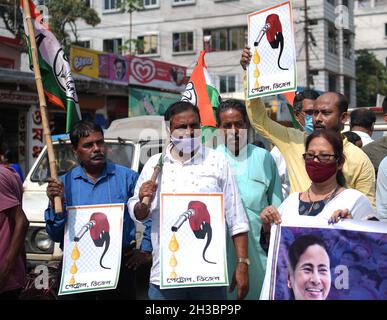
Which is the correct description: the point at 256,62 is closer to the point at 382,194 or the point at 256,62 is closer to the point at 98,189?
the point at 382,194

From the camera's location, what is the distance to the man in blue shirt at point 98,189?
3549mm

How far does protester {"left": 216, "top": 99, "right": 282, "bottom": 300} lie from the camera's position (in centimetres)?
364

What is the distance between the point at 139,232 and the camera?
17.1 feet

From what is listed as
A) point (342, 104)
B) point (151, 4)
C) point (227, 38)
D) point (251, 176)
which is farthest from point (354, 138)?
point (151, 4)

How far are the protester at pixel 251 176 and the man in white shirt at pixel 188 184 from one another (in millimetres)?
427

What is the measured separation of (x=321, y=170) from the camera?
286 centimetres

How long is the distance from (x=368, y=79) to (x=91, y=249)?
146ft

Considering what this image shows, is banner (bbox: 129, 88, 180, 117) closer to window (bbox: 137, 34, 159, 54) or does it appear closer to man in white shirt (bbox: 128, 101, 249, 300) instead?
man in white shirt (bbox: 128, 101, 249, 300)

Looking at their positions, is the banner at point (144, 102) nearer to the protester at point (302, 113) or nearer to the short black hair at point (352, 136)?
the short black hair at point (352, 136)

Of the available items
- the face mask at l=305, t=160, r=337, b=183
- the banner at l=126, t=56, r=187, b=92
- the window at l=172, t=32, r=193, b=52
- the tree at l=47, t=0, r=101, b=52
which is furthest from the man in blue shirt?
the window at l=172, t=32, r=193, b=52

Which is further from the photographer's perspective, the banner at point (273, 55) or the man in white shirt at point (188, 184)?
the banner at point (273, 55)

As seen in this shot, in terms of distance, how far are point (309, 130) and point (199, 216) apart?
1658 millimetres

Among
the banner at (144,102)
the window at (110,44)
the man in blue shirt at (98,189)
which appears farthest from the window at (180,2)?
the man in blue shirt at (98,189)
